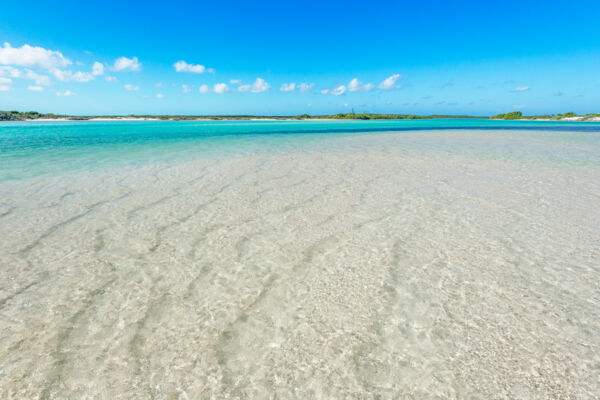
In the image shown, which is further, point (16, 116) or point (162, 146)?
point (16, 116)

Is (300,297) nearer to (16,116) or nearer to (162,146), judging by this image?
(162,146)

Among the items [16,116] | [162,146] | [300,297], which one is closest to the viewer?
[300,297]

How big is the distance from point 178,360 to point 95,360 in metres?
0.54

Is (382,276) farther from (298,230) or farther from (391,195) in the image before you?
(391,195)

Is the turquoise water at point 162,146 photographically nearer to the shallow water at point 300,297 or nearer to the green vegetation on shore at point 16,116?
the shallow water at point 300,297

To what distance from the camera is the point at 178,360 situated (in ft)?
6.38

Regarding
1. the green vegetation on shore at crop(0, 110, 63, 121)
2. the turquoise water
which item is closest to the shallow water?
the turquoise water

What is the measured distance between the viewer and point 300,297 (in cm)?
261

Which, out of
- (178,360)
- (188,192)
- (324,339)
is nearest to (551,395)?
(324,339)

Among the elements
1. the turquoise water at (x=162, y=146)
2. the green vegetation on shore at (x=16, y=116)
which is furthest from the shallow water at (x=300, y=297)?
the green vegetation on shore at (x=16, y=116)

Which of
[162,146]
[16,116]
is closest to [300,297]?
[162,146]

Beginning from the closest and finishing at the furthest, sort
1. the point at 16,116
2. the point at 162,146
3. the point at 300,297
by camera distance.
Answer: the point at 300,297
the point at 162,146
the point at 16,116

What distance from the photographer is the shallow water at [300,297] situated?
1.81 metres

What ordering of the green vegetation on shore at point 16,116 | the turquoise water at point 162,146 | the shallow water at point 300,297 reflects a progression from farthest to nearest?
the green vegetation on shore at point 16,116, the turquoise water at point 162,146, the shallow water at point 300,297
